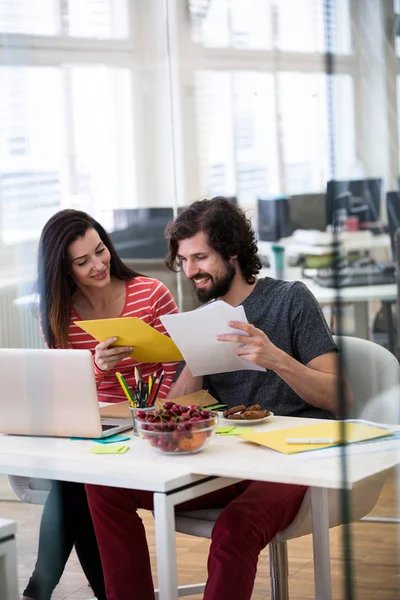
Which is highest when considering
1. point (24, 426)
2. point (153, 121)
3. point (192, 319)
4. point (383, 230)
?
point (153, 121)

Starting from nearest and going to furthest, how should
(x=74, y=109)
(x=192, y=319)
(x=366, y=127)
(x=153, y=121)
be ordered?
(x=366, y=127) < (x=192, y=319) < (x=74, y=109) < (x=153, y=121)

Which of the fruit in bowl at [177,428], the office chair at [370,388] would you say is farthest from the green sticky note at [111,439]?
the office chair at [370,388]

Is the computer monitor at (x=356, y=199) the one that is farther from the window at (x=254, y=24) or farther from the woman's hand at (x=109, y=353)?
the window at (x=254, y=24)

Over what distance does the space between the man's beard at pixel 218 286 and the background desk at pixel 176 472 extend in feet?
1.45

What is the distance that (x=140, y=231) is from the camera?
4.10 m

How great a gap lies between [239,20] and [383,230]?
11.2 feet

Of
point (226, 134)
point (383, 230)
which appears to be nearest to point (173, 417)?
point (383, 230)

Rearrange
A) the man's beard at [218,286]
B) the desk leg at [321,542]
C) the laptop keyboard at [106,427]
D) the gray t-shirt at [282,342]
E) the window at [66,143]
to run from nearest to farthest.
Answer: the desk leg at [321,542] < the laptop keyboard at [106,427] < the gray t-shirt at [282,342] < the man's beard at [218,286] < the window at [66,143]

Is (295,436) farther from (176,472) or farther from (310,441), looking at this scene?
(176,472)

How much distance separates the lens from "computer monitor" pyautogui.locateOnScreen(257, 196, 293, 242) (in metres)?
4.20

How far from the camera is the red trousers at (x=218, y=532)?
1.59 meters

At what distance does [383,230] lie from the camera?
0.98 metres

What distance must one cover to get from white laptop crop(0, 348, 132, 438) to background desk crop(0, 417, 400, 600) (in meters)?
0.09

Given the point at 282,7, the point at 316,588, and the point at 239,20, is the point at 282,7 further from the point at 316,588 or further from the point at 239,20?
the point at 316,588
